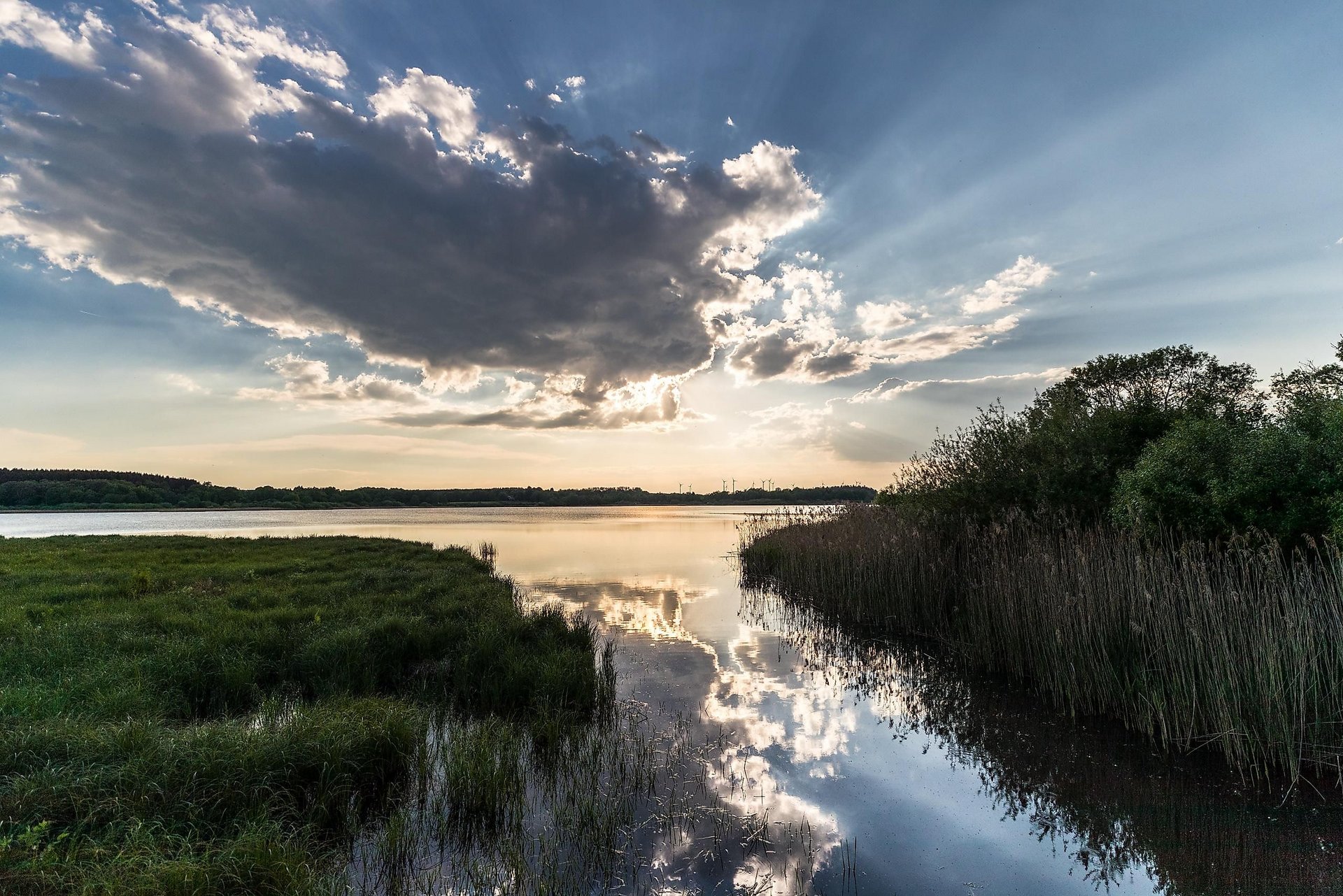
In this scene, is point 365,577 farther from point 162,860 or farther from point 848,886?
point 848,886

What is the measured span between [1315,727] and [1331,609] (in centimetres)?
119

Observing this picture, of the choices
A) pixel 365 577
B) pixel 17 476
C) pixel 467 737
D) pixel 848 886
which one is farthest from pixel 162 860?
pixel 17 476

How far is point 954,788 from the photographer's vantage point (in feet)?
20.1

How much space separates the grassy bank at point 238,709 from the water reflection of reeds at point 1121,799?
493cm

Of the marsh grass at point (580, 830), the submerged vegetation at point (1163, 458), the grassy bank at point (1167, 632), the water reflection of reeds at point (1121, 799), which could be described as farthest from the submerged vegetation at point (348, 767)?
the submerged vegetation at point (1163, 458)

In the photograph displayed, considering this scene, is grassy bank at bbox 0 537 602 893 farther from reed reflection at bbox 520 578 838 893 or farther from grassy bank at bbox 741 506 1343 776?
grassy bank at bbox 741 506 1343 776

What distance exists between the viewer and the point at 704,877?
441 centimetres

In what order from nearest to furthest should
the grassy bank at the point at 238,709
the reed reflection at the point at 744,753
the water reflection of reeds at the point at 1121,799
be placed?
the grassy bank at the point at 238,709, the water reflection of reeds at the point at 1121,799, the reed reflection at the point at 744,753

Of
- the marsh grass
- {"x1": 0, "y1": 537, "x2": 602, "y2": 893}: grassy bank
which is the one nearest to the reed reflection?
the marsh grass

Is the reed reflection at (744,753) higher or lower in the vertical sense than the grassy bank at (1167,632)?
lower

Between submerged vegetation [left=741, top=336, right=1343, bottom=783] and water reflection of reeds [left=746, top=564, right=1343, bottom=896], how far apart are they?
40cm

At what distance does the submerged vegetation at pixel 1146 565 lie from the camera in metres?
5.84

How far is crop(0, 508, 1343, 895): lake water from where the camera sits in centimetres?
453

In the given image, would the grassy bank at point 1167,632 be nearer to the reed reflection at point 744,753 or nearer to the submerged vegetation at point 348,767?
the reed reflection at point 744,753
